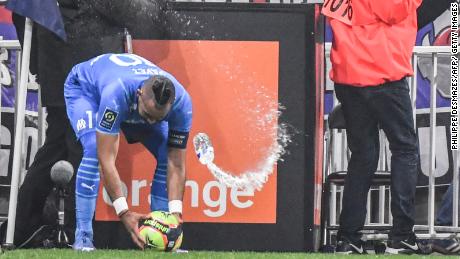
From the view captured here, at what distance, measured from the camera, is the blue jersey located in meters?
8.55

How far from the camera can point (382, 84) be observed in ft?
30.3

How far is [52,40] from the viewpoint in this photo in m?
9.31

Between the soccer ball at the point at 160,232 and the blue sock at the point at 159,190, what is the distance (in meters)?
0.65

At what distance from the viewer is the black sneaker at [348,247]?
9371 millimetres

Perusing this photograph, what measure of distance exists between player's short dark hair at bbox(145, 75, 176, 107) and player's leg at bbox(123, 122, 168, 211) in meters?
0.73

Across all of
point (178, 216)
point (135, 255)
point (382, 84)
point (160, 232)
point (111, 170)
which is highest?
point (382, 84)

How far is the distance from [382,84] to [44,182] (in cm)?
258

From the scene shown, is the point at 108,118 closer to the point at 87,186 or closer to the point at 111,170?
the point at 111,170

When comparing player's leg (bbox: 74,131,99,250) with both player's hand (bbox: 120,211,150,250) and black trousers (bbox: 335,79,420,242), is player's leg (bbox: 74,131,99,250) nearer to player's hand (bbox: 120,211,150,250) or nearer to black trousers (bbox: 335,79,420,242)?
player's hand (bbox: 120,211,150,250)

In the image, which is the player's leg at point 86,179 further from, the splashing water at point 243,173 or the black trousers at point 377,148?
the black trousers at point 377,148
